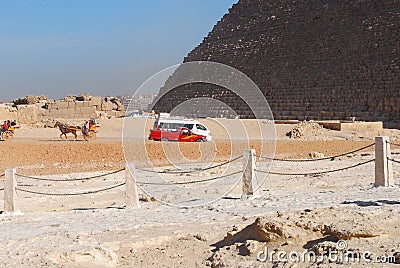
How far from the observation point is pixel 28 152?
17.1 meters

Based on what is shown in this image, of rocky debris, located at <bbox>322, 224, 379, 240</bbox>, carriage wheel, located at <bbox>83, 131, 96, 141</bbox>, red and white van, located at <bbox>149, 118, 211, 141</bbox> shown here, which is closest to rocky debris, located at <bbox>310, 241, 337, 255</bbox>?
rocky debris, located at <bbox>322, 224, 379, 240</bbox>

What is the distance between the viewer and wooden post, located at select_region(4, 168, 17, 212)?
9.02 meters

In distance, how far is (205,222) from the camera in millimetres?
7383

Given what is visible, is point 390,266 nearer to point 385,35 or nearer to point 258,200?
point 258,200

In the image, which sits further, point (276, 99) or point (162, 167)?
point (276, 99)

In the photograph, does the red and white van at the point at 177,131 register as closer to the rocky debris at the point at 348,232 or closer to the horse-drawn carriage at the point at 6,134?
the horse-drawn carriage at the point at 6,134

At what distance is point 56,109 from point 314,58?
23946 mm

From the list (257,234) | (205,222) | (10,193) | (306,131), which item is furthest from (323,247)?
(306,131)

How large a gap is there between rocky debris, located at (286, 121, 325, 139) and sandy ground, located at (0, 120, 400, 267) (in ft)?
34.2

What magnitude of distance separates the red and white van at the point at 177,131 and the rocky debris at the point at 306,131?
457cm

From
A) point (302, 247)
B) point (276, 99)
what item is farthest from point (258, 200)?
point (276, 99)

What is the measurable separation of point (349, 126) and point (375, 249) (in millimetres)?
22828

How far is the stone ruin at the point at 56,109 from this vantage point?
1184 inches

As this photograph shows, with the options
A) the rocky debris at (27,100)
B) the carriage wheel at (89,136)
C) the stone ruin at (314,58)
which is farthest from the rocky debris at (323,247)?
the rocky debris at (27,100)
